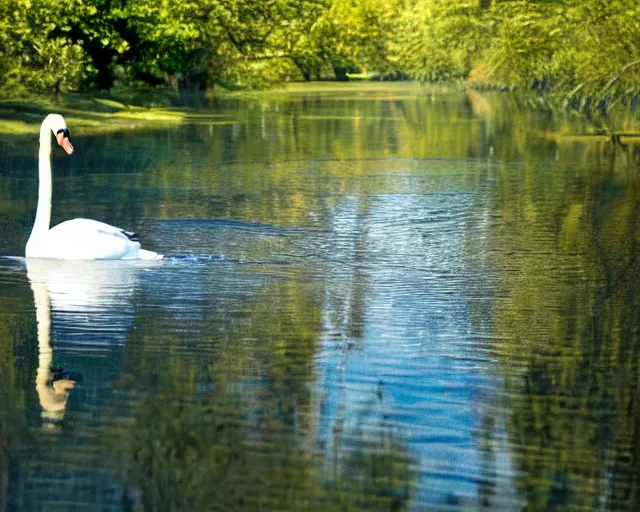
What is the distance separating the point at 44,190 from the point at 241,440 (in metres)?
7.09

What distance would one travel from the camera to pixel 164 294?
1125cm

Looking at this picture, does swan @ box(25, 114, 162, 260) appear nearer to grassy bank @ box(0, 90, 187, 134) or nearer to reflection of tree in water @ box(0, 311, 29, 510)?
reflection of tree in water @ box(0, 311, 29, 510)

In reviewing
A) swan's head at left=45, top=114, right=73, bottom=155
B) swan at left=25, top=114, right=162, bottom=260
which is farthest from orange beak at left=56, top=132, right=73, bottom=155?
swan at left=25, top=114, right=162, bottom=260

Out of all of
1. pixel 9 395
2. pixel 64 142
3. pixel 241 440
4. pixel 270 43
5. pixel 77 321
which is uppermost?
pixel 64 142

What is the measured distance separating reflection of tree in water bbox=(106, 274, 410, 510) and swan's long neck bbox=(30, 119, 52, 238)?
3696 millimetres

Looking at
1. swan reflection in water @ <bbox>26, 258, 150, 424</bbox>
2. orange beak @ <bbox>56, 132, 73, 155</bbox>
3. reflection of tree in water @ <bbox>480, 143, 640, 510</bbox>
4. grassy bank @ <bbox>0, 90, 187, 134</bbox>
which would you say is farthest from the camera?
grassy bank @ <bbox>0, 90, 187, 134</bbox>

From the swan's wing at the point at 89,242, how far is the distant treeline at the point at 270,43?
18.2 m

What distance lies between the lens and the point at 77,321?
33.0 feet

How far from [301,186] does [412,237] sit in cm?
657

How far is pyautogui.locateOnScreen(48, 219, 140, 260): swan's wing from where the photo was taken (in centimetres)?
1248

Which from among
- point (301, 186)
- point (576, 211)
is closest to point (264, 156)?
point (301, 186)

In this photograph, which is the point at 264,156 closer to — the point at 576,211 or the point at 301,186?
the point at 301,186

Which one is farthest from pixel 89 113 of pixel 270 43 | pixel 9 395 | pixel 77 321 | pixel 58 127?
pixel 9 395

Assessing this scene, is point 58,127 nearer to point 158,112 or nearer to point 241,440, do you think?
point 241,440
